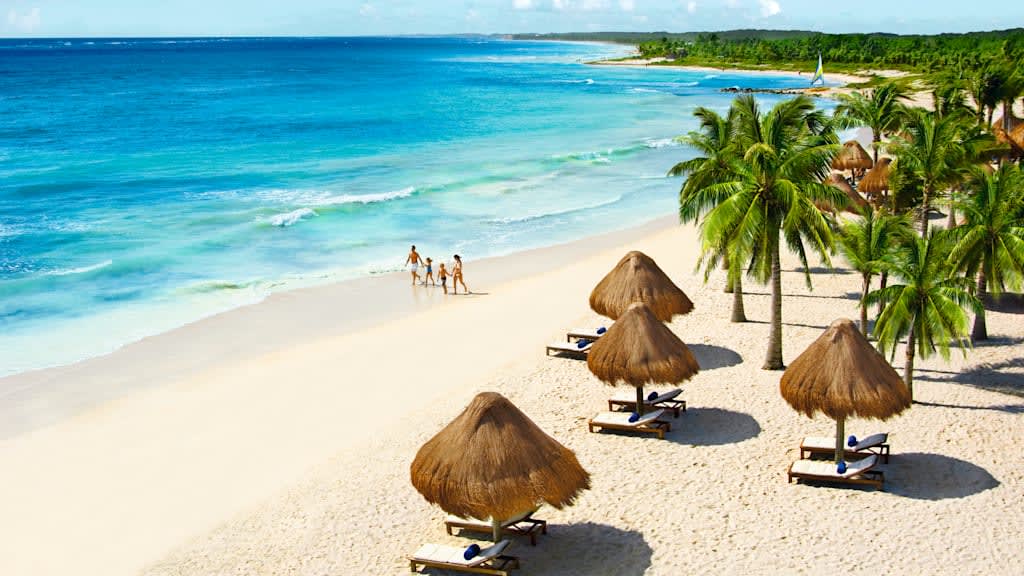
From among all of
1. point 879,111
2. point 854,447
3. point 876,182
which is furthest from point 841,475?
point 879,111

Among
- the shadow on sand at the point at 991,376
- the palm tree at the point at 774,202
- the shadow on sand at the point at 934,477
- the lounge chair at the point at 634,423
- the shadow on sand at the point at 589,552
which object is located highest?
the palm tree at the point at 774,202

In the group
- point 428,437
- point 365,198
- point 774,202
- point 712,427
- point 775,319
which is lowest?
point 712,427

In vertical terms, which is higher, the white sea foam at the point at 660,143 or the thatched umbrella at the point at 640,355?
the white sea foam at the point at 660,143

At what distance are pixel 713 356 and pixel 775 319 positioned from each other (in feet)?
5.54

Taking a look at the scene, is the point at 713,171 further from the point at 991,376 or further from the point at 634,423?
the point at 634,423

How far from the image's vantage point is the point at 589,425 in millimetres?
15711

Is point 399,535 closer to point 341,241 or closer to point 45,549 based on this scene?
point 45,549

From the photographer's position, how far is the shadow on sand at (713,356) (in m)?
18.5

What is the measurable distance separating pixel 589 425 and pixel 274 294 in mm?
12777

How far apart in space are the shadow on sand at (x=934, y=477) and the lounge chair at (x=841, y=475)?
26cm

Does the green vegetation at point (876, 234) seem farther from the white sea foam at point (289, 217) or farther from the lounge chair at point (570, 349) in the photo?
the white sea foam at point (289, 217)

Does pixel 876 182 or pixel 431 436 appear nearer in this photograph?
pixel 431 436

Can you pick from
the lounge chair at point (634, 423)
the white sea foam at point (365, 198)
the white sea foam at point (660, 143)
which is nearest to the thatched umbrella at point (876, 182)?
the lounge chair at point (634, 423)

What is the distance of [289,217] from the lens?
3512cm
